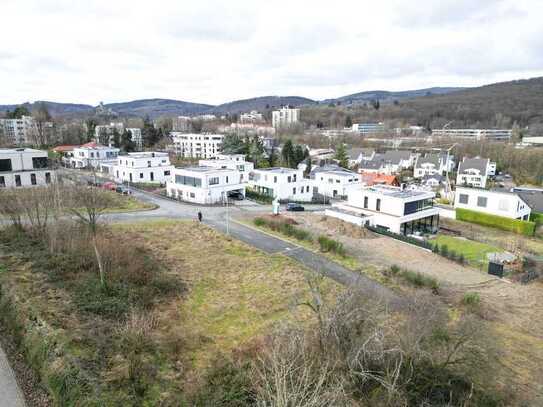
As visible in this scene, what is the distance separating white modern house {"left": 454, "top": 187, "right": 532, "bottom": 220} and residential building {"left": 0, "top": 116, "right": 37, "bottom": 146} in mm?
96710

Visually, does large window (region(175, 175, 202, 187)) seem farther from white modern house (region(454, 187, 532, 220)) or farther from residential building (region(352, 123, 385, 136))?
residential building (region(352, 123, 385, 136))

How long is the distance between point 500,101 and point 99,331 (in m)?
189

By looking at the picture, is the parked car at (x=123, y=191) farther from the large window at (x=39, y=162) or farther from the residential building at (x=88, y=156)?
the residential building at (x=88, y=156)

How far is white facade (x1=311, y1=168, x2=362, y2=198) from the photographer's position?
49844 mm

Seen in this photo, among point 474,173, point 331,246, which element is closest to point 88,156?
point 331,246

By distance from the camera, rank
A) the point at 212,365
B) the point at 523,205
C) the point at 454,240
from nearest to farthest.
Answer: the point at 212,365
the point at 454,240
the point at 523,205

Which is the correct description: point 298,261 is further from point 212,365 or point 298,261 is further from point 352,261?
point 212,365

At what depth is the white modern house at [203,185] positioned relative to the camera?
39844mm

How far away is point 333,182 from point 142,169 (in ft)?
90.2

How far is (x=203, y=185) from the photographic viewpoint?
130 ft

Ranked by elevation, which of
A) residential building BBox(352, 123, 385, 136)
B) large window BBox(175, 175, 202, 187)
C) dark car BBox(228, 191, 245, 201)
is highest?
residential building BBox(352, 123, 385, 136)

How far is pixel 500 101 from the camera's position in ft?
524

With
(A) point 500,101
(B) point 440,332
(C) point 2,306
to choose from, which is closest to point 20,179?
(C) point 2,306

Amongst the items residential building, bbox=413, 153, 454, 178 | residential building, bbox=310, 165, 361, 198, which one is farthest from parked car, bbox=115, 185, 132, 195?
residential building, bbox=413, 153, 454, 178
